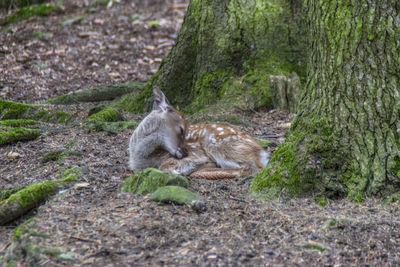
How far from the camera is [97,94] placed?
10133mm

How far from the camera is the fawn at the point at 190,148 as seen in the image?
6059mm

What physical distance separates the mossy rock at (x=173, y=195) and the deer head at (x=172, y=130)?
165 cm

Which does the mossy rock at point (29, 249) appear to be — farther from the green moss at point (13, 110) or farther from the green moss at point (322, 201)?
the green moss at point (13, 110)

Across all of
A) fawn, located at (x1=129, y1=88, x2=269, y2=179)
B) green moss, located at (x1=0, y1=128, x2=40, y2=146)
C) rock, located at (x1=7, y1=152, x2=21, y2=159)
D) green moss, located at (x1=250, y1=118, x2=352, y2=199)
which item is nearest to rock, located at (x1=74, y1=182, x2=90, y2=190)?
fawn, located at (x1=129, y1=88, x2=269, y2=179)

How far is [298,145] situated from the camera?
477 cm

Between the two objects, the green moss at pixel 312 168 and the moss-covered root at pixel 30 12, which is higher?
the moss-covered root at pixel 30 12

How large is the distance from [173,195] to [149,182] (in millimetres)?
419

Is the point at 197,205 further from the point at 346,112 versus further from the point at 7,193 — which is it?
the point at 7,193

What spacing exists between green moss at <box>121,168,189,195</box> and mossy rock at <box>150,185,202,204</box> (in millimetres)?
191

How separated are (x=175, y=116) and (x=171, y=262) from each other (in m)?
3.32

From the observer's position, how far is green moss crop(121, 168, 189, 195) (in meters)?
4.67

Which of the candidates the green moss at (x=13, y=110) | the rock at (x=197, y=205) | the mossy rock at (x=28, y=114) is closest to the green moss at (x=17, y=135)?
the mossy rock at (x=28, y=114)

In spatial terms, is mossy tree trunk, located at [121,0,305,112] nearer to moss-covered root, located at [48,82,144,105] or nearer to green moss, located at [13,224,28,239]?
moss-covered root, located at [48,82,144,105]

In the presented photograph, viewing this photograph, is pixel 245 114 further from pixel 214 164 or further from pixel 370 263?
pixel 370 263
